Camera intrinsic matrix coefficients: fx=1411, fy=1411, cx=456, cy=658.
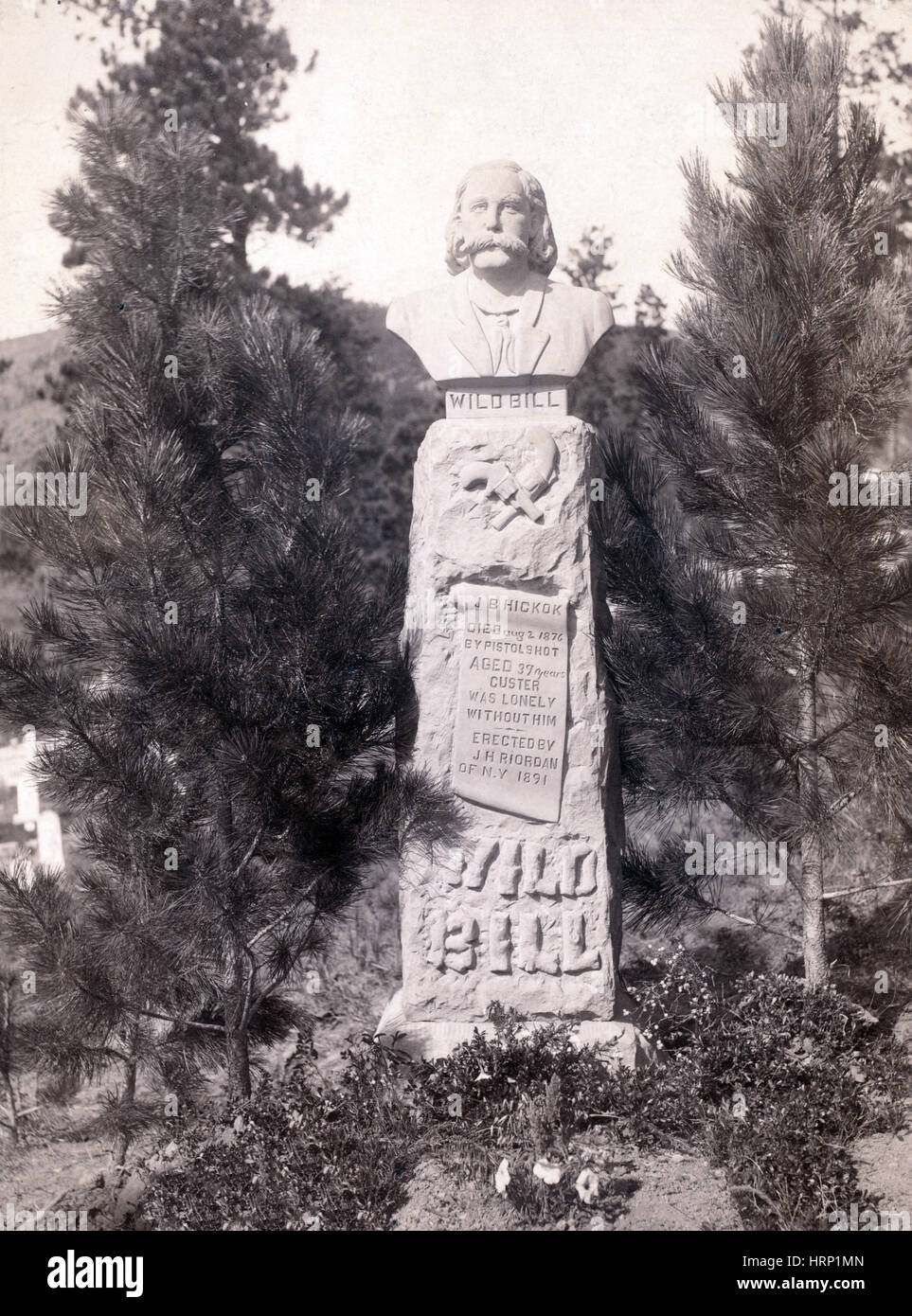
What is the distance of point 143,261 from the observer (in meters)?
5.10

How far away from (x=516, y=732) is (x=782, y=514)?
1357mm

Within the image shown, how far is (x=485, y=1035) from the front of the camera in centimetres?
519

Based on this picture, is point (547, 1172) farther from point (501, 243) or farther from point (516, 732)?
point (501, 243)

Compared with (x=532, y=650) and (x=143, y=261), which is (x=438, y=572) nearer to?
(x=532, y=650)

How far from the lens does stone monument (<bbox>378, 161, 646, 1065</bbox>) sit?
5324 mm

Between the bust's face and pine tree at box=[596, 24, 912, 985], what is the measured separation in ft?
2.62

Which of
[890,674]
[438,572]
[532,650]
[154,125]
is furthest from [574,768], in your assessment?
[154,125]

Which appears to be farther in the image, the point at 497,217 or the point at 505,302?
the point at 505,302

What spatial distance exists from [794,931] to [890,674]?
239 centimetres
